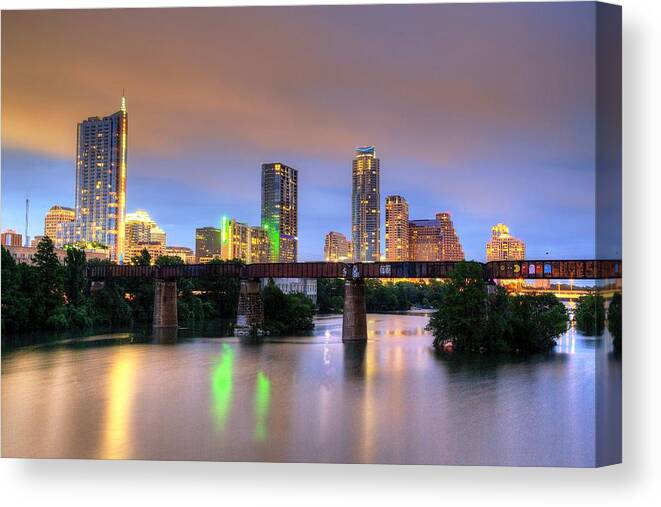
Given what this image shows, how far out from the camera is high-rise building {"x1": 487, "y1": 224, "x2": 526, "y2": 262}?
43434 millimetres

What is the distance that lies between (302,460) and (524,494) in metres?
4.70

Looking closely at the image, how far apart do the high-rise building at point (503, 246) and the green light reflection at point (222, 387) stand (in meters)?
18.2

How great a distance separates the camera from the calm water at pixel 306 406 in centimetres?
1487

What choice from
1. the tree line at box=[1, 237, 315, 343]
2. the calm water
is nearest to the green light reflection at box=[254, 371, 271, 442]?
the calm water

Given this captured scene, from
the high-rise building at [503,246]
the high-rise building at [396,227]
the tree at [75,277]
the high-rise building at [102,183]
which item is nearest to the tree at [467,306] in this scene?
the high-rise building at [503,246]

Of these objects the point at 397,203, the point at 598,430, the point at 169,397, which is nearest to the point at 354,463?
the point at 598,430

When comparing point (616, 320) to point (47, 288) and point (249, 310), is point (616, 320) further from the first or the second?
point (47, 288)

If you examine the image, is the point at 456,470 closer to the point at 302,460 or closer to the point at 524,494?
the point at 524,494

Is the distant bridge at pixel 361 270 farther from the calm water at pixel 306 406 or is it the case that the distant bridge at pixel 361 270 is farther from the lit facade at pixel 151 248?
the lit facade at pixel 151 248

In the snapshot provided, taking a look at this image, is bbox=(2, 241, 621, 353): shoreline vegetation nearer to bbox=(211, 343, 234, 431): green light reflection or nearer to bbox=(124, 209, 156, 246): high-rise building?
bbox=(211, 343, 234, 431): green light reflection

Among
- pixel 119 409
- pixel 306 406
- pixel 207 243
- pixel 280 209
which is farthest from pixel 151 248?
pixel 306 406

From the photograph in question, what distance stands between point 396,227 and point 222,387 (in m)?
44.7

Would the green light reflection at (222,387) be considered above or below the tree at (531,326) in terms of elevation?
below

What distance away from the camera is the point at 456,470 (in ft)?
44.8
